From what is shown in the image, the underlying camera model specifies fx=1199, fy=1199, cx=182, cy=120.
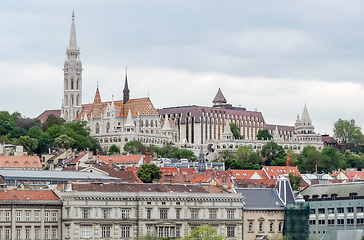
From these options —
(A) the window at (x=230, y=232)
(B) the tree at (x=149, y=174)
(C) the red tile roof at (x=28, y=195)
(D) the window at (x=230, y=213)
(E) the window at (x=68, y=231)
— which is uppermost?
(B) the tree at (x=149, y=174)

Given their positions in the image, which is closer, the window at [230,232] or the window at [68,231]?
the window at [68,231]

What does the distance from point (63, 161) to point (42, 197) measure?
7634cm

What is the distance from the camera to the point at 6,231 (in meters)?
104

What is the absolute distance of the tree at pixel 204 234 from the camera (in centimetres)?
10500

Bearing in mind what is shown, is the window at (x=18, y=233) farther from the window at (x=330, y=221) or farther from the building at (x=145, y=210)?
the window at (x=330, y=221)

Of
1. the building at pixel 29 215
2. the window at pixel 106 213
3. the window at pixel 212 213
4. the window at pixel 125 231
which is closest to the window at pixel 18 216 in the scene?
the building at pixel 29 215

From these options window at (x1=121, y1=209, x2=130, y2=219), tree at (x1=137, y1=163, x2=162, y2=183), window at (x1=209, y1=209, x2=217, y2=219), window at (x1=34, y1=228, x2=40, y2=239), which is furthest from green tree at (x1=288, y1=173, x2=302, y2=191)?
window at (x1=34, y1=228, x2=40, y2=239)

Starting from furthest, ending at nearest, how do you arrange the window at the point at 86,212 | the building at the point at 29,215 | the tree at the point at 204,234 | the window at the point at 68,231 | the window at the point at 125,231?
the window at the point at 125,231 → the window at the point at 86,212 → the window at the point at 68,231 → the tree at the point at 204,234 → the building at the point at 29,215

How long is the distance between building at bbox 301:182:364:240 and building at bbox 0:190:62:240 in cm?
3015

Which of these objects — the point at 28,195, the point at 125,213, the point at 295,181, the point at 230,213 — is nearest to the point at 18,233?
the point at 28,195

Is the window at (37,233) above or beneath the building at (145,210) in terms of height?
beneath

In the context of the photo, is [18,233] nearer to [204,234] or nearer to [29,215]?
[29,215]

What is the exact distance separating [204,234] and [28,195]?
16.1 m

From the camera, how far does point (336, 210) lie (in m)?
124
